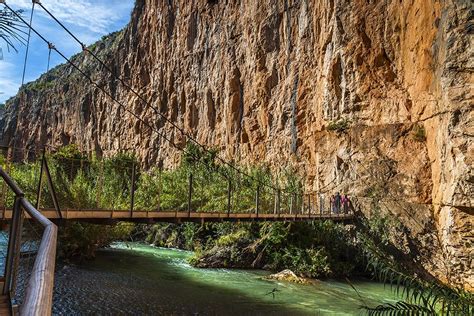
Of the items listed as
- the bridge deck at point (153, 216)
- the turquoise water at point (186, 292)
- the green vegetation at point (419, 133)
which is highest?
the green vegetation at point (419, 133)

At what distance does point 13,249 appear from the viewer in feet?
6.87

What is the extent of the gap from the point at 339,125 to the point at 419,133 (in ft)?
11.9

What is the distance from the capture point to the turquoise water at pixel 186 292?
27.0 feet

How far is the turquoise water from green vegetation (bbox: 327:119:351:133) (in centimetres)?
694

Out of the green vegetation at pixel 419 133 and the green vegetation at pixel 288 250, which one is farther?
the green vegetation at pixel 419 133

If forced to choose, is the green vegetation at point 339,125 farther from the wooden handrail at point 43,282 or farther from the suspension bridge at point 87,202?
the wooden handrail at point 43,282

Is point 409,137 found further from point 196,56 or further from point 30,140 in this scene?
point 30,140

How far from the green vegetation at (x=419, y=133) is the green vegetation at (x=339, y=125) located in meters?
3.08

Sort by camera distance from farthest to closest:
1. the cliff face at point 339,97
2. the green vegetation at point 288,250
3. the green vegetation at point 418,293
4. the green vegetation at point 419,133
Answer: the green vegetation at point 419,133, the green vegetation at point 288,250, the cliff face at point 339,97, the green vegetation at point 418,293

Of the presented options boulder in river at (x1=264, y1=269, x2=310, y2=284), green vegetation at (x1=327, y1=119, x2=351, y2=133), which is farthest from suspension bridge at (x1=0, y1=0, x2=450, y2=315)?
green vegetation at (x1=327, y1=119, x2=351, y2=133)

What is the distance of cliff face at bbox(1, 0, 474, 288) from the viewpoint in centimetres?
1255

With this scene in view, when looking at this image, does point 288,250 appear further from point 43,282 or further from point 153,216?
point 43,282

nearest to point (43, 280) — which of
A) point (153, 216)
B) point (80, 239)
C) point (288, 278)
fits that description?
point (153, 216)

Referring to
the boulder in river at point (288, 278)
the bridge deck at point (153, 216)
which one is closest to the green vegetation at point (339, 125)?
the bridge deck at point (153, 216)
